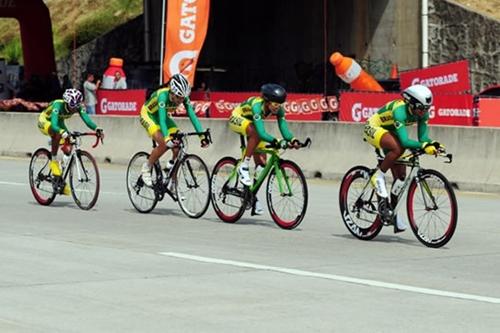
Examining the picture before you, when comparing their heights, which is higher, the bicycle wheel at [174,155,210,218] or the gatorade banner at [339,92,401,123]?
the gatorade banner at [339,92,401,123]

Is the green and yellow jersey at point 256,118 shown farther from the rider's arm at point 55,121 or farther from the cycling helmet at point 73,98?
the rider's arm at point 55,121

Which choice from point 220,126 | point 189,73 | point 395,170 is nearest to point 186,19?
point 189,73

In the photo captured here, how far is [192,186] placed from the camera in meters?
16.1

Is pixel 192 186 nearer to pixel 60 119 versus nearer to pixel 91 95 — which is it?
pixel 60 119

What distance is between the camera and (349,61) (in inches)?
1379

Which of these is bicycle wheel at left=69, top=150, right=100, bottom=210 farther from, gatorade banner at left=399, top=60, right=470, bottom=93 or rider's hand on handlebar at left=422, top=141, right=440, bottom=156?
gatorade banner at left=399, top=60, right=470, bottom=93

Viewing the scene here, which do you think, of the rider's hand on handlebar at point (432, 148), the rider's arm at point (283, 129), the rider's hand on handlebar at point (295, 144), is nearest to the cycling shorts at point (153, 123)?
the rider's arm at point (283, 129)

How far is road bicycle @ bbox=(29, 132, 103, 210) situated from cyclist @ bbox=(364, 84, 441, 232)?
4.49m

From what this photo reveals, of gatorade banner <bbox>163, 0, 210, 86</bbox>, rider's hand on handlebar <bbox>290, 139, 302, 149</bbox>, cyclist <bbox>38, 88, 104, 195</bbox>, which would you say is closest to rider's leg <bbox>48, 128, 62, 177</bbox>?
cyclist <bbox>38, 88, 104, 195</bbox>

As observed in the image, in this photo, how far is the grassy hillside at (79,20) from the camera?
63594 millimetres

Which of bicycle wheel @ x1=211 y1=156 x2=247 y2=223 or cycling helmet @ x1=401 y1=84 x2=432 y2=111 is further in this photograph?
bicycle wheel @ x1=211 y1=156 x2=247 y2=223

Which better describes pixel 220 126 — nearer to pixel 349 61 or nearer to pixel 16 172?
pixel 16 172

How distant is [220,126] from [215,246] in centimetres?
1118

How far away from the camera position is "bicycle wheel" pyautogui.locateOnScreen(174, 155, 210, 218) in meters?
15.9
